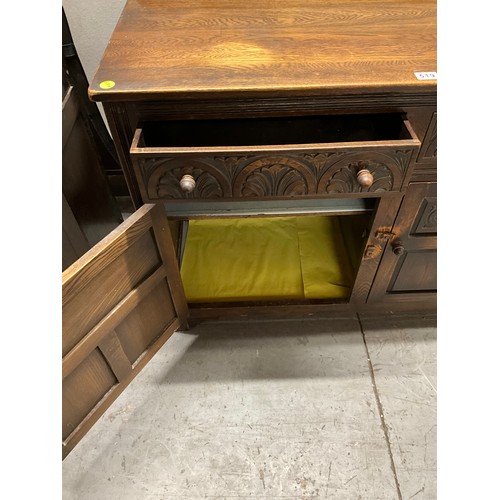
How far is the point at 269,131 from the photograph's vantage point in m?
0.85

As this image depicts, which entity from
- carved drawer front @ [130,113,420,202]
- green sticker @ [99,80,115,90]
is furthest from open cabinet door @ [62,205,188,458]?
green sticker @ [99,80,115,90]

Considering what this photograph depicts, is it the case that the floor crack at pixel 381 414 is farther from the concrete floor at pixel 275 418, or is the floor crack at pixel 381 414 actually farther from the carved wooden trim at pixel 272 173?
the carved wooden trim at pixel 272 173

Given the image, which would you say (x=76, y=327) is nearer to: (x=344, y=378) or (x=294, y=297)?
(x=294, y=297)

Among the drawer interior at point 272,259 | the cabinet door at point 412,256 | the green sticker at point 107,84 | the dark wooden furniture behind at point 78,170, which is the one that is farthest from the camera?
the drawer interior at point 272,259

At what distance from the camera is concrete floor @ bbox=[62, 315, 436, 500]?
899mm

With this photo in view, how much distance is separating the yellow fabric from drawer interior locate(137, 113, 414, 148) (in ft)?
1.54

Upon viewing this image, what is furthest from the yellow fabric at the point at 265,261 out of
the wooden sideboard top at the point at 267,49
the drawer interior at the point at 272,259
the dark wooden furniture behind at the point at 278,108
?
the wooden sideboard top at the point at 267,49

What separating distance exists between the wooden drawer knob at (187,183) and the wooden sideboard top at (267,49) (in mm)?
135

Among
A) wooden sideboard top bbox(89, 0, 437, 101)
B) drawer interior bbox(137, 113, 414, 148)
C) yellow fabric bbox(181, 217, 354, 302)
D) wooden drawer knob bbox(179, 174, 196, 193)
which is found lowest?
yellow fabric bbox(181, 217, 354, 302)

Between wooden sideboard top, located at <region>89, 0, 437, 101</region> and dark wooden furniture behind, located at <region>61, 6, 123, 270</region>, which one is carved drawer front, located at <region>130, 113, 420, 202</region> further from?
dark wooden furniture behind, located at <region>61, 6, 123, 270</region>

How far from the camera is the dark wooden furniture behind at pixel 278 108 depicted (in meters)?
0.63

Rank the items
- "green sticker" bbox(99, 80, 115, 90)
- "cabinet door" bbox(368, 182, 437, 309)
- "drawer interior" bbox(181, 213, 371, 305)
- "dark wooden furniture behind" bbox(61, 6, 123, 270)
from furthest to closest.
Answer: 1. "drawer interior" bbox(181, 213, 371, 305)
2. "dark wooden furniture behind" bbox(61, 6, 123, 270)
3. "cabinet door" bbox(368, 182, 437, 309)
4. "green sticker" bbox(99, 80, 115, 90)

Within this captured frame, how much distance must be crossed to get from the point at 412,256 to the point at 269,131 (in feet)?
1.57

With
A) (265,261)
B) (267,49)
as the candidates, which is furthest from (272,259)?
(267,49)
